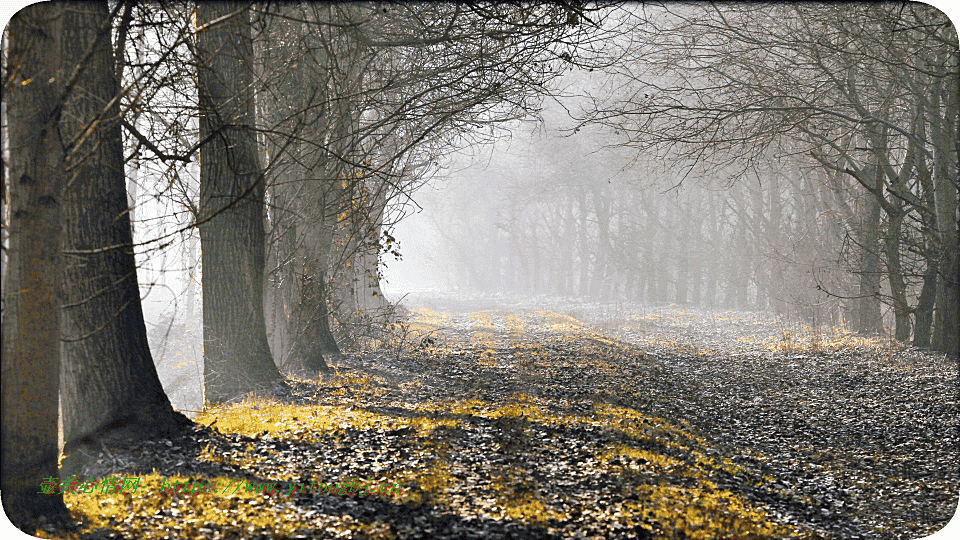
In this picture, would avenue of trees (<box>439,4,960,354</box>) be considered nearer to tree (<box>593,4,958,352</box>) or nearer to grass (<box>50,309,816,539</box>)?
tree (<box>593,4,958,352</box>)

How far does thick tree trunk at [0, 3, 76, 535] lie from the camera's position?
194 inches

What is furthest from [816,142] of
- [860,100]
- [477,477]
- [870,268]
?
[477,477]

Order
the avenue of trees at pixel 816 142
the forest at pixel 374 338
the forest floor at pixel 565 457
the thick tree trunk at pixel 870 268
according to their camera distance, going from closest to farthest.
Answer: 1. the forest at pixel 374 338
2. the forest floor at pixel 565 457
3. the avenue of trees at pixel 816 142
4. the thick tree trunk at pixel 870 268

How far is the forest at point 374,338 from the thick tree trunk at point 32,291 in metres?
0.02

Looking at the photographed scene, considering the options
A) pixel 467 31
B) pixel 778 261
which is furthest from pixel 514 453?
pixel 778 261

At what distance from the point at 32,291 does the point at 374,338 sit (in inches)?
434

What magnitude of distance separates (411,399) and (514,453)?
3.54m

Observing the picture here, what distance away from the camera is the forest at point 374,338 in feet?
16.9

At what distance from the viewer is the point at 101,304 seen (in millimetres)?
6422

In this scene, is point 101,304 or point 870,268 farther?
point 870,268

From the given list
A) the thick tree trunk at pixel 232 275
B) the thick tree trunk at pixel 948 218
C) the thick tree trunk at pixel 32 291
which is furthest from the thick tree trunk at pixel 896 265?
the thick tree trunk at pixel 32 291

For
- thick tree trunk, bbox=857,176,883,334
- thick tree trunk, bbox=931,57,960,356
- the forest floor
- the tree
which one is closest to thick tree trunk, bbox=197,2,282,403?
the forest floor

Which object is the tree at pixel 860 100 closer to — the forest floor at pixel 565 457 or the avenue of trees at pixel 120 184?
the forest floor at pixel 565 457

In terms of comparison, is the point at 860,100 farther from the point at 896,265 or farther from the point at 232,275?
the point at 232,275
